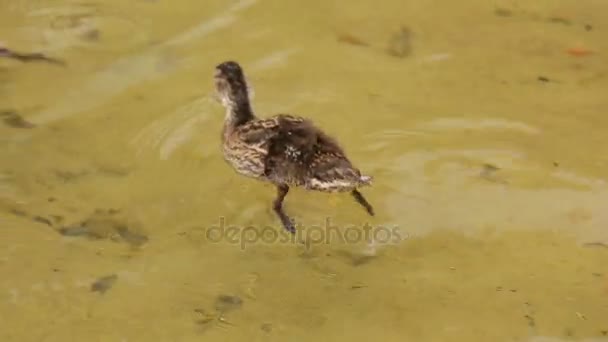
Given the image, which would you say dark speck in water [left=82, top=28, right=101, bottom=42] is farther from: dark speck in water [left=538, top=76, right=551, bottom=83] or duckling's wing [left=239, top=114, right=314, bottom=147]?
dark speck in water [left=538, top=76, right=551, bottom=83]

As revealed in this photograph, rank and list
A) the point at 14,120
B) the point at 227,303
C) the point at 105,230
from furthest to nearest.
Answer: the point at 14,120, the point at 105,230, the point at 227,303

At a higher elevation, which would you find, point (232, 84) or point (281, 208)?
point (232, 84)

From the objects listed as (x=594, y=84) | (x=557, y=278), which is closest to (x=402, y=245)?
(x=557, y=278)

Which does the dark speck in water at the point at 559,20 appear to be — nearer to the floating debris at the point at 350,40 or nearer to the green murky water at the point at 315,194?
the green murky water at the point at 315,194

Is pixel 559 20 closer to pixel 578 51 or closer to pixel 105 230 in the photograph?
pixel 578 51

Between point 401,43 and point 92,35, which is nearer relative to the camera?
point 401,43

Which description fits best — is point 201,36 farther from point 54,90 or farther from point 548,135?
point 548,135

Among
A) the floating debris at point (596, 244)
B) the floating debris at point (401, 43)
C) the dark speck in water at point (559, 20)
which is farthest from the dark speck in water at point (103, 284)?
the dark speck in water at point (559, 20)

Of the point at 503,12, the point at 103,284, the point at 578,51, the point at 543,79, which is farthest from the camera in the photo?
the point at 503,12

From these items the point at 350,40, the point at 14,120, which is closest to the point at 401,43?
the point at 350,40
